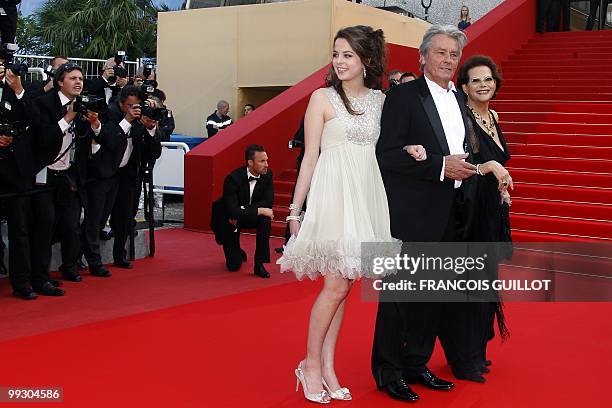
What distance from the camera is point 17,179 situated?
6270 millimetres

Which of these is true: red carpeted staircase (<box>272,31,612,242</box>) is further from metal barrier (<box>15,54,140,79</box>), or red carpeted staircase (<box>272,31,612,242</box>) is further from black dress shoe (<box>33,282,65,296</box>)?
metal barrier (<box>15,54,140,79</box>)

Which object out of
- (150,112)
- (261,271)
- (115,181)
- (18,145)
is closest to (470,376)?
(261,271)

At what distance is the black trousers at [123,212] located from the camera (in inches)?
309

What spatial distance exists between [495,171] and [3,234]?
4718mm

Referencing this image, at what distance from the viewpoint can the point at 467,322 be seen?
454cm

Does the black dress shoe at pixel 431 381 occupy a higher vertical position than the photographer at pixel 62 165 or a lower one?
lower

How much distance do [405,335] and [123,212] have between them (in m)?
4.26

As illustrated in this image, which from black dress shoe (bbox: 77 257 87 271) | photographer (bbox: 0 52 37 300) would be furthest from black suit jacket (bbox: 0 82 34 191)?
black dress shoe (bbox: 77 257 87 271)

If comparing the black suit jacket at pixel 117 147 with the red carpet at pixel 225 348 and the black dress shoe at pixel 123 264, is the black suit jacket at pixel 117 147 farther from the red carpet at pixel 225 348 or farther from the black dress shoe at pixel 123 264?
the red carpet at pixel 225 348

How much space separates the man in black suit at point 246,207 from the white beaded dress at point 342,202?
3.52 m

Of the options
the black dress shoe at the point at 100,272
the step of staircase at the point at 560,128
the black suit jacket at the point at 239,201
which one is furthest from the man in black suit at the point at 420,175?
the step of staircase at the point at 560,128

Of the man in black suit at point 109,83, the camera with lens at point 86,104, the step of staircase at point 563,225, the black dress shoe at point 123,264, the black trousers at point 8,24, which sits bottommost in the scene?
the black dress shoe at point 123,264

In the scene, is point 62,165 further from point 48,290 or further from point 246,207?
point 246,207

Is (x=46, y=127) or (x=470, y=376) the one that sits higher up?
(x=46, y=127)
